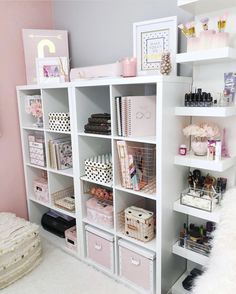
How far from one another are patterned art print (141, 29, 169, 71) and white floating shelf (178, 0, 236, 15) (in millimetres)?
260

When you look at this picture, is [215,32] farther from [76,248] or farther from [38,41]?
[76,248]

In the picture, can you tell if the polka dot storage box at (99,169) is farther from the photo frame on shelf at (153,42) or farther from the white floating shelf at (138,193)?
the photo frame on shelf at (153,42)

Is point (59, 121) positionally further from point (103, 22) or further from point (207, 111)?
point (207, 111)

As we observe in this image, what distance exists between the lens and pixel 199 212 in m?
1.54

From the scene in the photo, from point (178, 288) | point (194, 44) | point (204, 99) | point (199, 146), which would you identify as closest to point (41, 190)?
point (178, 288)

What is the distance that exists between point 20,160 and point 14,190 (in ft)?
0.96

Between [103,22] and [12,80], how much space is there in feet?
3.15

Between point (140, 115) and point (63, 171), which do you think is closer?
point (140, 115)

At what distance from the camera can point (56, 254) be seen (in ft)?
7.22

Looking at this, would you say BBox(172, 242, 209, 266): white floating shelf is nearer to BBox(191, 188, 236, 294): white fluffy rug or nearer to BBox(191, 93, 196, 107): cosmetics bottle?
BBox(191, 188, 236, 294): white fluffy rug

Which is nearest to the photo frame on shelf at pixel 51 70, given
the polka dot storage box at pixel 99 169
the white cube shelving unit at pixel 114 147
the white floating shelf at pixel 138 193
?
the white cube shelving unit at pixel 114 147

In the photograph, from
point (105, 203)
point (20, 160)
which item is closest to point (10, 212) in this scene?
point (20, 160)

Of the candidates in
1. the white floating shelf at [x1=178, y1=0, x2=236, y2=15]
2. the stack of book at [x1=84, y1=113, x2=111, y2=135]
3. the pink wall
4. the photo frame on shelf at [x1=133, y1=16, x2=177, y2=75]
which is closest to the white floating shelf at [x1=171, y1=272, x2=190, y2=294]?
the stack of book at [x1=84, y1=113, x2=111, y2=135]

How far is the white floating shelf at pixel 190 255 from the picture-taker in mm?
1585
